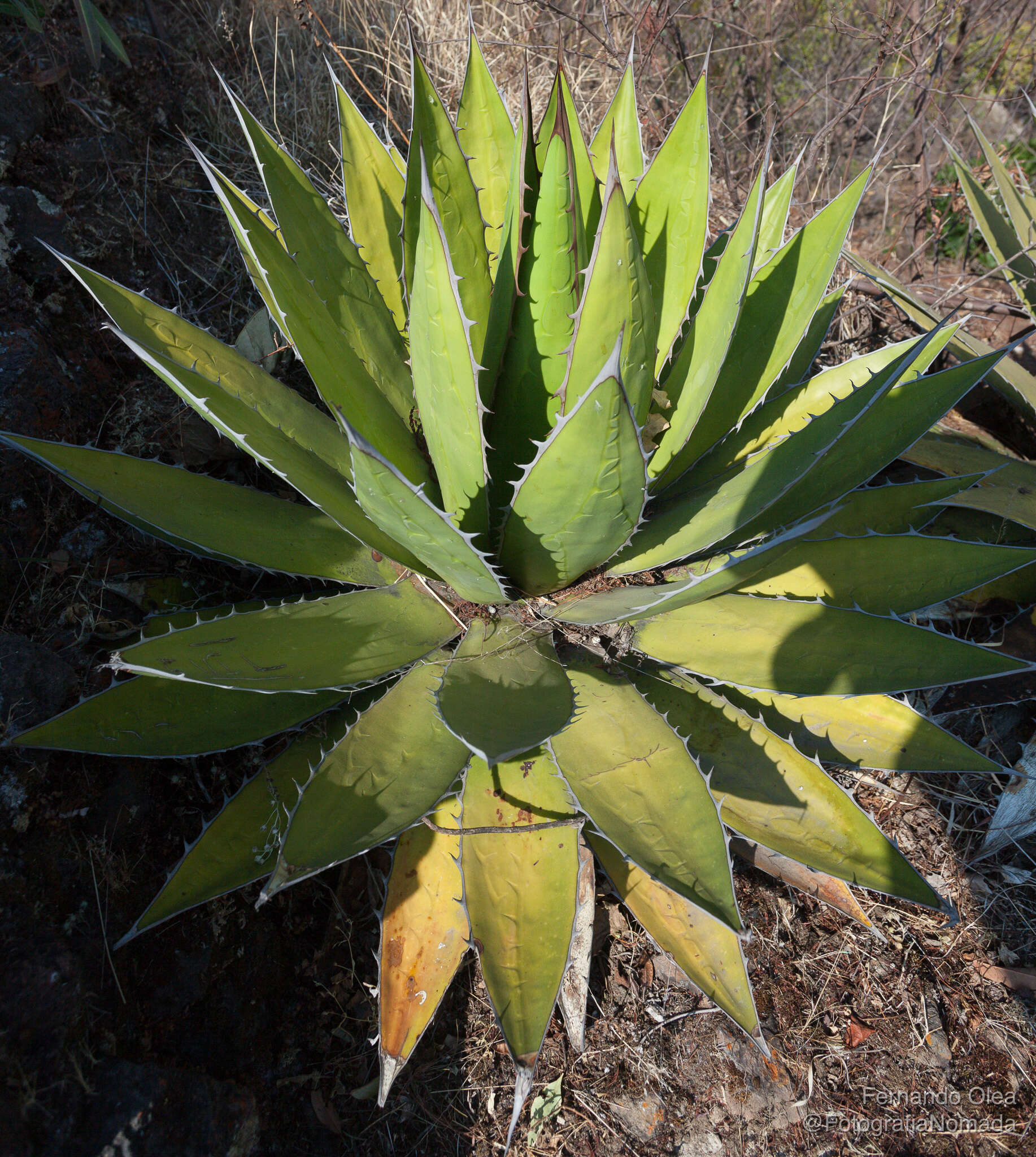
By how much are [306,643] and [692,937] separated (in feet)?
2.91

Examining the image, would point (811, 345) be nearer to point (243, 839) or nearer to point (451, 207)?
point (451, 207)

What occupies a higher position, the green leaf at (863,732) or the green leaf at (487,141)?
the green leaf at (487,141)

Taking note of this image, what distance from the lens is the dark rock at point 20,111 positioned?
5.98ft

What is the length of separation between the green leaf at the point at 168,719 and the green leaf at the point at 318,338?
521 mm

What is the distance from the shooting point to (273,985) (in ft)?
4.74

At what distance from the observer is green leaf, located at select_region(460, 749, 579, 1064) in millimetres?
1181

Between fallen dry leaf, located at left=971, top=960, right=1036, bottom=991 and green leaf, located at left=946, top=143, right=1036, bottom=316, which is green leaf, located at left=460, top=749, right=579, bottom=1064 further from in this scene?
green leaf, located at left=946, top=143, right=1036, bottom=316

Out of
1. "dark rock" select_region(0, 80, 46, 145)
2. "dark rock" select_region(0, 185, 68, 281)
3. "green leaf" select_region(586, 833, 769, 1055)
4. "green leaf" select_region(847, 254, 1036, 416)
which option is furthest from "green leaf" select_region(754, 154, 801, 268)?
"dark rock" select_region(0, 80, 46, 145)

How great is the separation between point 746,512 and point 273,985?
130 centimetres

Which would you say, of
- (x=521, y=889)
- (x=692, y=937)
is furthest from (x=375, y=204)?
Result: (x=692, y=937)

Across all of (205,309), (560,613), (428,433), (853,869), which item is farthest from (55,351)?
(853,869)

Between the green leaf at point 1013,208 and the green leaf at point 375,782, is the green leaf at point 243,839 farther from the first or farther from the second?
the green leaf at point 1013,208

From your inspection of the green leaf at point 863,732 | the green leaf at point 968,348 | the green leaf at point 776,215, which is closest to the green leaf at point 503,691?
the green leaf at point 863,732

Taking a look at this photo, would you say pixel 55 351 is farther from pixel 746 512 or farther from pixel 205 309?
pixel 746 512
